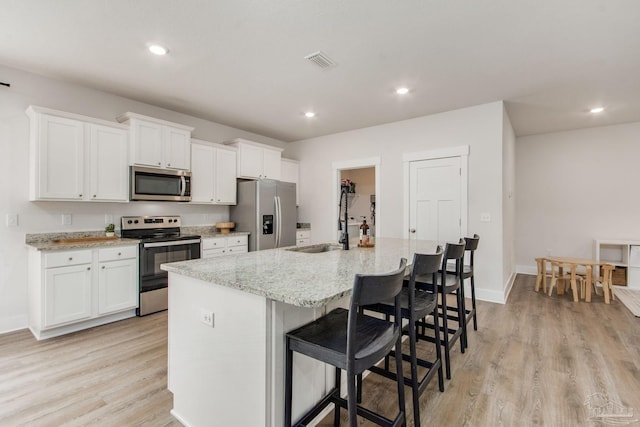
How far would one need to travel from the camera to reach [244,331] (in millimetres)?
1394

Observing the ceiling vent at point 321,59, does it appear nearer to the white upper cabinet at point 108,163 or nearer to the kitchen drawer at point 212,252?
the white upper cabinet at point 108,163

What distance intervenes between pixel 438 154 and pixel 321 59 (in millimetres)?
2437

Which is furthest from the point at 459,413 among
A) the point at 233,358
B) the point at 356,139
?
the point at 356,139

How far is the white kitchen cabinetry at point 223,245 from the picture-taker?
13.5 ft

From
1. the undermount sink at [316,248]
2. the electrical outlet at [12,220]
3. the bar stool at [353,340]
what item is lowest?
the bar stool at [353,340]

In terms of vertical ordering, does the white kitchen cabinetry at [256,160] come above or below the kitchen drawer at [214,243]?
above

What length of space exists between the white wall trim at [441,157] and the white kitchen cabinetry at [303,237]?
1.96m

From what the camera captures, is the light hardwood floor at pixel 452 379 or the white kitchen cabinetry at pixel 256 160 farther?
the white kitchen cabinetry at pixel 256 160

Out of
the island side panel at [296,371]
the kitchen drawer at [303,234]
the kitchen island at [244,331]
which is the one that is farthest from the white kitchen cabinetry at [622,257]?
the island side panel at [296,371]

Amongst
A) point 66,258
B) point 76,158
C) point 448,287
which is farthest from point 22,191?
point 448,287

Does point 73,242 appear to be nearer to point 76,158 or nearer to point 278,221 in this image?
point 76,158

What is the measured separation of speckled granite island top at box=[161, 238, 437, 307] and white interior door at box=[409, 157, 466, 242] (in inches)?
89.6

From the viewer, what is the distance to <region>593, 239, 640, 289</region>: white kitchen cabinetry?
15.3 feet

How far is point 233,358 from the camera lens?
4.73 ft
